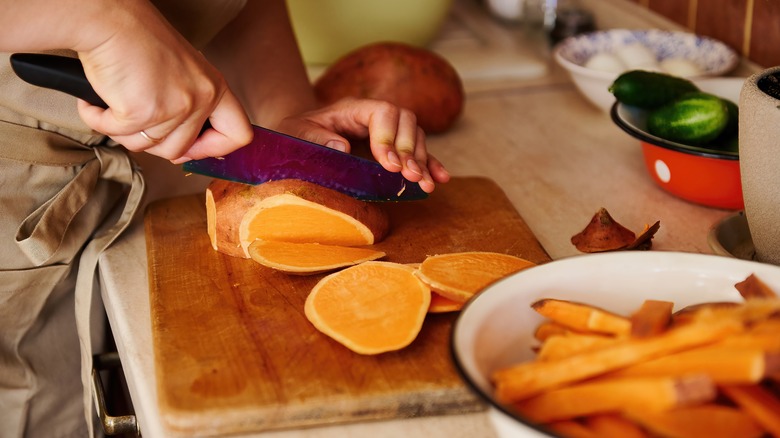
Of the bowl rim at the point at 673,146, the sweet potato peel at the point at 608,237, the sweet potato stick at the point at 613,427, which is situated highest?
the sweet potato stick at the point at 613,427

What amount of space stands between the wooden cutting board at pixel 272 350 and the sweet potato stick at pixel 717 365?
7.9 inches

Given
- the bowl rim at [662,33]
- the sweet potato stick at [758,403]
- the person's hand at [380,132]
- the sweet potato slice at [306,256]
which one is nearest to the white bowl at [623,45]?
the bowl rim at [662,33]

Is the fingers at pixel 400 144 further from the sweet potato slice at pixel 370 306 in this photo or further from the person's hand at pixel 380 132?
the sweet potato slice at pixel 370 306

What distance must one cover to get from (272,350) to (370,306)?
0.39 ft

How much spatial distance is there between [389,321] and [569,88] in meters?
1.13

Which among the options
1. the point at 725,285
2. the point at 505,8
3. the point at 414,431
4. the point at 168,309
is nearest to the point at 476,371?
the point at 414,431

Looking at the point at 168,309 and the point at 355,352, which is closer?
the point at 355,352

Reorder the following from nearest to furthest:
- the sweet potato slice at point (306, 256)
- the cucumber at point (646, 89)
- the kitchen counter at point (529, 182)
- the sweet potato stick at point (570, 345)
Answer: the sweet potato stick at point (570, 345) < the kitchen counter at point (529, 182) < the sweet potato slice at point (306, 256) < the cucumber at point (646, 89)

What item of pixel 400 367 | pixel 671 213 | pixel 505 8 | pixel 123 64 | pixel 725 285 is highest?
pixel 123 64

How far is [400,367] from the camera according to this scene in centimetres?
88

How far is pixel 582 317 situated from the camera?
29.1 inches

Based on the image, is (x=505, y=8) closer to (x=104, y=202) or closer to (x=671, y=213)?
(x=671, y=213)

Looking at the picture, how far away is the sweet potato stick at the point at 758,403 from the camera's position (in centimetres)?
62

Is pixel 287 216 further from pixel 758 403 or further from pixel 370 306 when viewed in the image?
pixel 758 403
